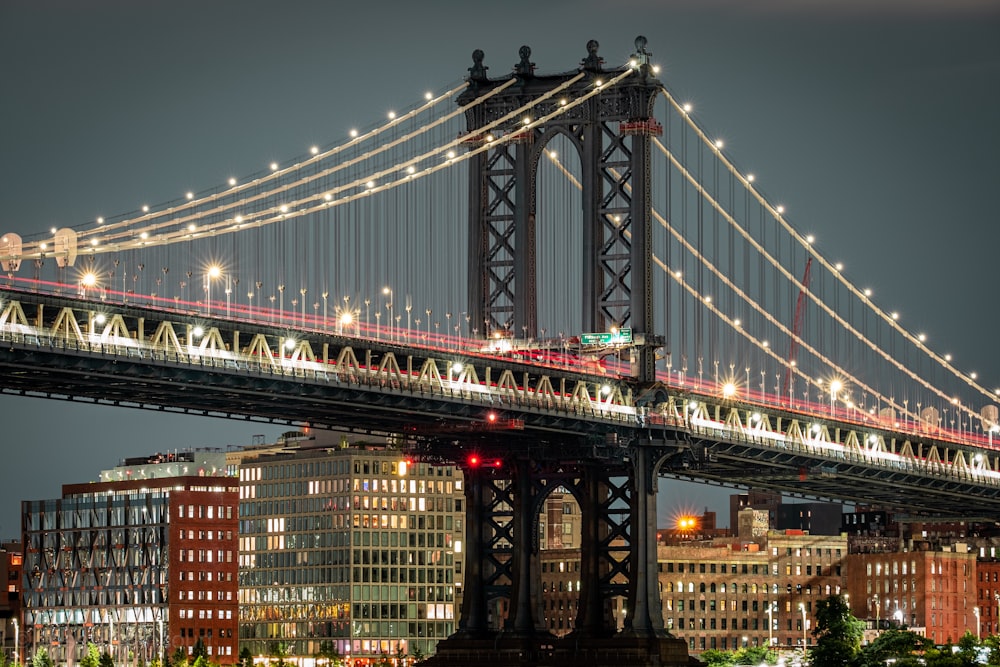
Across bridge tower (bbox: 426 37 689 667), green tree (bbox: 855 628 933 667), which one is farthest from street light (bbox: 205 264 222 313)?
green tree (bbox: 855 628 933 667)

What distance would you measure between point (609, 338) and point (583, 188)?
989 cm

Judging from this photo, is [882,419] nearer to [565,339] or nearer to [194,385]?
[565,339]

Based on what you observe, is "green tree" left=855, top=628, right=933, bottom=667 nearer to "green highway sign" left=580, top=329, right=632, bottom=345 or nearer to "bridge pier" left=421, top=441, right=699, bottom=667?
"bridge pier" left=421, top=441, right=699, bottom=667

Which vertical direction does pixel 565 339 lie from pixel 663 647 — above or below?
above

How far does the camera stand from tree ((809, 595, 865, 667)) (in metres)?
158

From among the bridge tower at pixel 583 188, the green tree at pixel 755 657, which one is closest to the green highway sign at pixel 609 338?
the bridge tower at pixel 583 188

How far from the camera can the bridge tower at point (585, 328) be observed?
144 meters

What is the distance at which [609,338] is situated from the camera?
14300cm

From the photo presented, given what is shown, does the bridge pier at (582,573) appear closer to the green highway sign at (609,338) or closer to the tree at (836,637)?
the green highway sign at (609,338)

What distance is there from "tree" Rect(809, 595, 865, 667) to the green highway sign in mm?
27929

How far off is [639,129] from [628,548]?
23.8 metres

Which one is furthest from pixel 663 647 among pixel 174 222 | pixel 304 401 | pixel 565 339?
pixel 174 222

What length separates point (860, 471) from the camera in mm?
172875

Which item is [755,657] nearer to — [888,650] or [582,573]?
[888,650]
